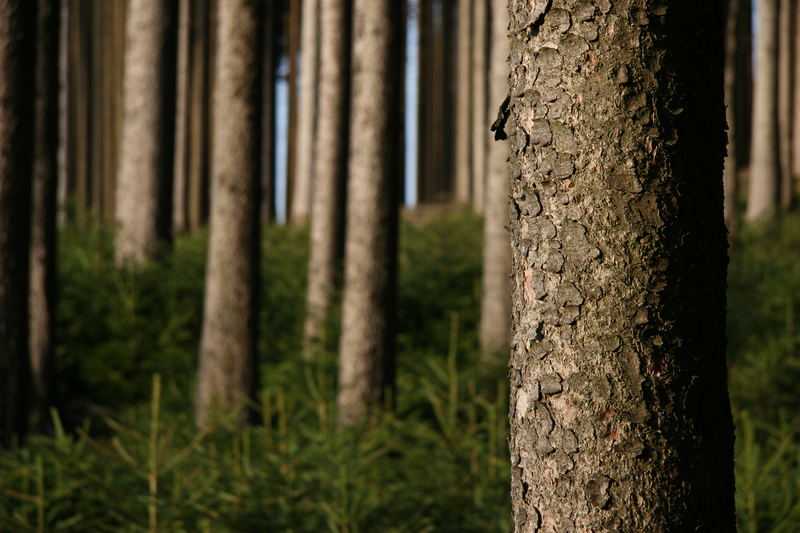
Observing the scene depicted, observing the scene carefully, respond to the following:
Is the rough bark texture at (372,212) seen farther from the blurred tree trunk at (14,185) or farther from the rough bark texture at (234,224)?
the blurred tree trunk at (14,185)

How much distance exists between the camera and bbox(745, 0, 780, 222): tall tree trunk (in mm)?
14555

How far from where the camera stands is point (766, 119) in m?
14.7

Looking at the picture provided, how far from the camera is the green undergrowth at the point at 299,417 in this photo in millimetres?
4117

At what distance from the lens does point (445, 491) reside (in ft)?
14.5

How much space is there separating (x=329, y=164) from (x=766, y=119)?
9215 millimetres

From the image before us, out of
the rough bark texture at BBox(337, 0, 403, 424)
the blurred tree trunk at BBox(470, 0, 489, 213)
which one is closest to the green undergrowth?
the rough bark texture at BBox(337, 0, 403, 424)

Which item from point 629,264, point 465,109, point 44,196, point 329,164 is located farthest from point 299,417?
point 465,109

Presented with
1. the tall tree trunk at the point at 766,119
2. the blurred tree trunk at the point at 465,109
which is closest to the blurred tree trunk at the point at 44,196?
the tall tree trunk at the point at 766,119

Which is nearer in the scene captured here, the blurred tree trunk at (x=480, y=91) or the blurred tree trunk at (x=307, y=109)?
the blurred tree trunk at (x=307, y=109)

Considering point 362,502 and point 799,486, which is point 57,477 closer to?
point 362,502

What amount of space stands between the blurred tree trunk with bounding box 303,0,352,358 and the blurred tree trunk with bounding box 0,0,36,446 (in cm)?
295

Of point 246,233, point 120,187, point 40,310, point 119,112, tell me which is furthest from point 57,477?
point 119,112

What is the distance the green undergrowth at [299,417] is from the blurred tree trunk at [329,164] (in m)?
0.64

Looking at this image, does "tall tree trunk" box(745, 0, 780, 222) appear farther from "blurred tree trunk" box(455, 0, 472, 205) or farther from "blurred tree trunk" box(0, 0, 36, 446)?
"blurred tree trunk" box(0, 0, 36, 446)
